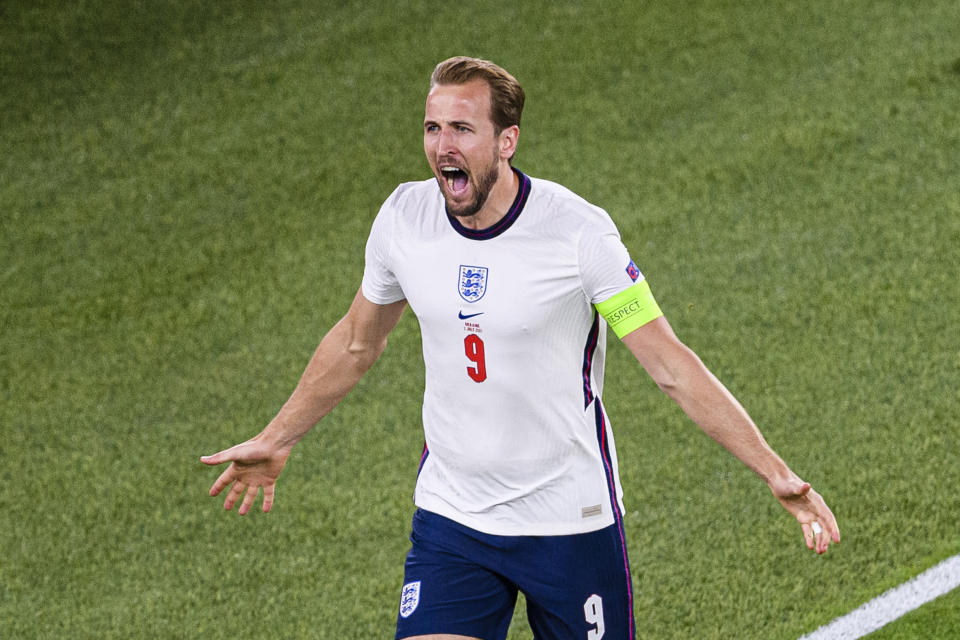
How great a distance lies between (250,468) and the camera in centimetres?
372

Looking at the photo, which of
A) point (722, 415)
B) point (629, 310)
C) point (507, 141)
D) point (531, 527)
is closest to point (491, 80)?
point (507, 141)

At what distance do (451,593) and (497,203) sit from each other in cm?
102

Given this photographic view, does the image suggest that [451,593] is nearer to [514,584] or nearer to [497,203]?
[514,584]

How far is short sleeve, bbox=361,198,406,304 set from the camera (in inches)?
135

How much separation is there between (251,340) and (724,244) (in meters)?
2.57

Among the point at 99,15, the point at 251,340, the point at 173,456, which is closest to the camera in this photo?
the point at 173,456

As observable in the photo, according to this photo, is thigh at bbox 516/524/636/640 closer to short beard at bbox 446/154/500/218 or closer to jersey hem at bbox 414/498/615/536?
jersey hem at bbox 414/498/615/536

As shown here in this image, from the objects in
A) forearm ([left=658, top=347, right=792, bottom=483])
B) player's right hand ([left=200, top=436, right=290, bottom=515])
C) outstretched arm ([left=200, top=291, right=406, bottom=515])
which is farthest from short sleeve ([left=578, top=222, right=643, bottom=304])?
player's right hand ([left=200, top=436, right=290, bottom=515])

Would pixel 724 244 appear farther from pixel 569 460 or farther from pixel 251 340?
pixel 569 460

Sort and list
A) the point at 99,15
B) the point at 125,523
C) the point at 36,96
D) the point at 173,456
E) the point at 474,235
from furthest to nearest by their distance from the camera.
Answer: the point at 99,15
the point at 36,96
the point at 173,456
the point at 125,523
the point at 474,235

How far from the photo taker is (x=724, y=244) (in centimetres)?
691

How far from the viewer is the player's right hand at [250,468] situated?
366cm

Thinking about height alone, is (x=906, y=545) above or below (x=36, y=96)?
below

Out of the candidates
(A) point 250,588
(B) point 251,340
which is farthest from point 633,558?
(B) point 251,340
